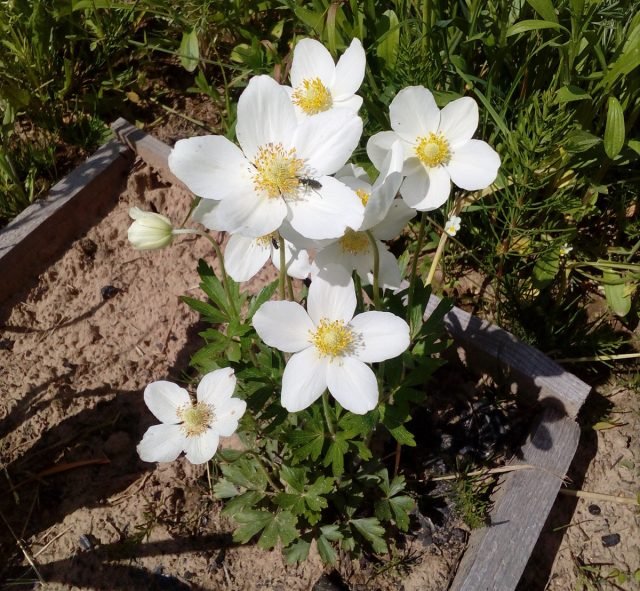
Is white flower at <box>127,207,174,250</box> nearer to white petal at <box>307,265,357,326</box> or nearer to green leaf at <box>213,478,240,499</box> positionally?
white petal at <box>307,265,357,326</box>

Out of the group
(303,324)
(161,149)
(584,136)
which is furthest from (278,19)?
(303,324)

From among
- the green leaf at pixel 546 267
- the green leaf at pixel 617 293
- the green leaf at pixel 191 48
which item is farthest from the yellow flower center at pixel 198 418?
the green leaf at pixel 191 48

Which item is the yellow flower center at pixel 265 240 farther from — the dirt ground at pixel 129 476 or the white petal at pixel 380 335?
the dirt ground at pixel 129 476

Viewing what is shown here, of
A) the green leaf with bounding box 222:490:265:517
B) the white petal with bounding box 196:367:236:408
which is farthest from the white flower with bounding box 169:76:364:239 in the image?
the green leaf with bounding box 222:490:265:517

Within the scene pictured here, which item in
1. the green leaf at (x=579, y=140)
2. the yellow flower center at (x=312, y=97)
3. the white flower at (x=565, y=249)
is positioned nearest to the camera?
the yellow flower center at (x=312, y=97)

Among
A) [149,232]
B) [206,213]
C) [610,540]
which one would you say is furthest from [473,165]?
[610,540]

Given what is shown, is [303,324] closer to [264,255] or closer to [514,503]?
[264,255]

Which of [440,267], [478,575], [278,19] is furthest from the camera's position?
[278,19]
